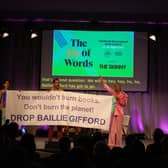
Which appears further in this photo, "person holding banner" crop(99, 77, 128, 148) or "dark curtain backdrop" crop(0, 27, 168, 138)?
"dark curtain backdrop" crop(0, 27, 168, 138)

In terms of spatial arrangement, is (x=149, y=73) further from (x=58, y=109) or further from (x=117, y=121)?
(x=58, y=109)

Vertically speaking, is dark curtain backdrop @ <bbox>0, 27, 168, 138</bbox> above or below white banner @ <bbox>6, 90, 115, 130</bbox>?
above

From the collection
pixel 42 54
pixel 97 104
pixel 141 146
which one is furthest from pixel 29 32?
pixel 141 146

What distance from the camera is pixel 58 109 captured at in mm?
7672

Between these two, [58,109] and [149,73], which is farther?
[149,73]

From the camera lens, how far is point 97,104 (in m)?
7.69

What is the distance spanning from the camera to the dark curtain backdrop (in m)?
11.1

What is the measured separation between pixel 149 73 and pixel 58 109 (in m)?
4.10

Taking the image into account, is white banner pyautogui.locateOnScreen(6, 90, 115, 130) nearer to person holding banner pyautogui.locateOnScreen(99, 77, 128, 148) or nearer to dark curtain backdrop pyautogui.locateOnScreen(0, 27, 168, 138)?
person holding banner pyautogui.locateOnScreen(99, 77, 128, 148)

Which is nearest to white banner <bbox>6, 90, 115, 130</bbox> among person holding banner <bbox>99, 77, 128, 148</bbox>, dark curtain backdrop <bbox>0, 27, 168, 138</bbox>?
person holding banner <bbox>99, 77, 128, 148</bbox>

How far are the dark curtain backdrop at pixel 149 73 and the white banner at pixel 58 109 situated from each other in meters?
3.56

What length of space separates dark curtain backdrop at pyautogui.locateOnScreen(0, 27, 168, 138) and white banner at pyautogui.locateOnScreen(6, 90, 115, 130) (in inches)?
140

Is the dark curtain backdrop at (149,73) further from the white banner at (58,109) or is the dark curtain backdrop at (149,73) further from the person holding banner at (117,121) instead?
the white banner at (58,109)

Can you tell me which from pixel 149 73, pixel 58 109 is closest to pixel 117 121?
pixel 58 109
